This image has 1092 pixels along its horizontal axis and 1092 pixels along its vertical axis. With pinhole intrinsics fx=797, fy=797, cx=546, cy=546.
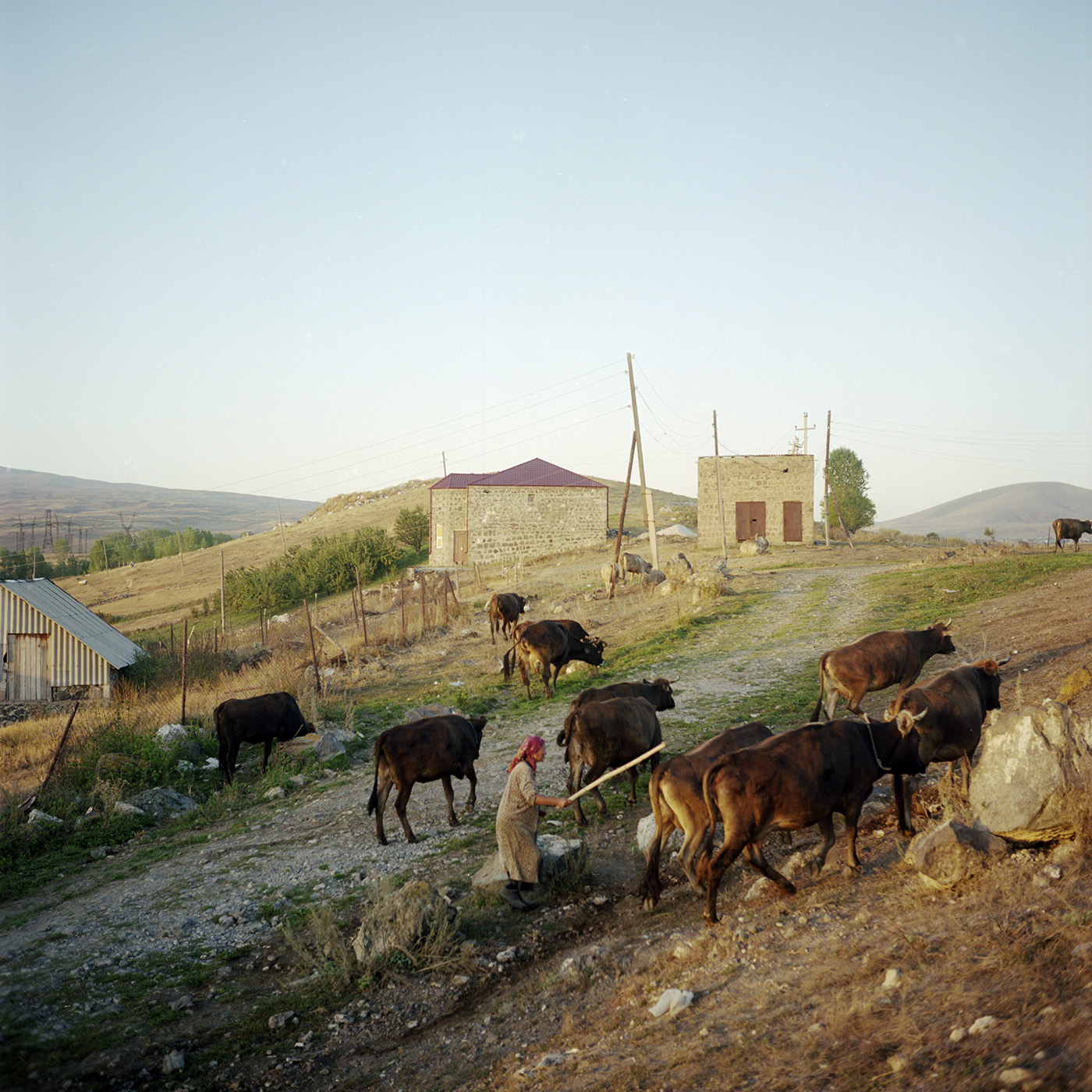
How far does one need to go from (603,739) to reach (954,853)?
4196 millimetres

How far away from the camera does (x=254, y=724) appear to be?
42.1 feet

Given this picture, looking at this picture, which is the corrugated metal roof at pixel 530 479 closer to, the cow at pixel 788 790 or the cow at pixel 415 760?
the cow at pixel 415 760

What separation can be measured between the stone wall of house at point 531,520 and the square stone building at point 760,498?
6.27 m

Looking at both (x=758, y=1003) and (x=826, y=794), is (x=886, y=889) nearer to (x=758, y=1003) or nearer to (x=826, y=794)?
(x=826, y=794)

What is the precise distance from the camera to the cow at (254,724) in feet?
A: 41.2

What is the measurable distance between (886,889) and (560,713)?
831 cm

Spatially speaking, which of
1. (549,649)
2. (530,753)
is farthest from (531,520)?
(530,753)

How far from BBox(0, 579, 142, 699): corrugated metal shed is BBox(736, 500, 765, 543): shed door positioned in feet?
110

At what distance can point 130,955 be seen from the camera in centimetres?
698

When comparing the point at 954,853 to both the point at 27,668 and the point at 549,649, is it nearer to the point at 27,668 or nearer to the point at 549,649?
the point at 549,649

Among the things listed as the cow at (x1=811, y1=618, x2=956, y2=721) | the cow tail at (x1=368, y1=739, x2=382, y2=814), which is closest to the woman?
the cow tail at (x1=368, y1=739, x2=382, y2=814)

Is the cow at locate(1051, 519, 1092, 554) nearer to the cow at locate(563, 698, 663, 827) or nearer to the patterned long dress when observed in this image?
the cow at locate(563, 698, 663, 827)

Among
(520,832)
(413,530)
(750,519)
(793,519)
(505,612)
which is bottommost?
(520,832)

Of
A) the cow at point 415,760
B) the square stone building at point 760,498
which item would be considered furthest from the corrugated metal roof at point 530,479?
the cow at point 415,760
